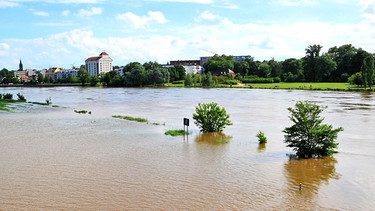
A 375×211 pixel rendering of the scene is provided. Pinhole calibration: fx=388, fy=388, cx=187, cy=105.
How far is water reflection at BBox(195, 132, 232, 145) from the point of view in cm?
2358

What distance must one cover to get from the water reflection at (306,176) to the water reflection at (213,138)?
5.72 metres

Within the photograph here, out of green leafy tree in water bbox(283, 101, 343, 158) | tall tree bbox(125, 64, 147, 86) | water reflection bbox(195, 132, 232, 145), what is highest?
tall tree bbox(125, 64, 147, 86)

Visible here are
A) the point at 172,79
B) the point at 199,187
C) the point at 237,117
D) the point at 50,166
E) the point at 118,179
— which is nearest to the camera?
the point at 199,187

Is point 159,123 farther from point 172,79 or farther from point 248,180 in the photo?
point 172,79

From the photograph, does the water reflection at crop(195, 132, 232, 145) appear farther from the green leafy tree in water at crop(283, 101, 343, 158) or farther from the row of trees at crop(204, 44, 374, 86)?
the row of trees at crop(204, 44, 374, 86)

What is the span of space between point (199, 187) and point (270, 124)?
58.7 feet

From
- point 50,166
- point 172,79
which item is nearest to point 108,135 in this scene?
point 50,166

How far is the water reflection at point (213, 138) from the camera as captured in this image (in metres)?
23.6

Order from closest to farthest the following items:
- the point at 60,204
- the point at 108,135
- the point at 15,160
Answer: the point at 60,204 < the point at 15,160 < the point at 108,135

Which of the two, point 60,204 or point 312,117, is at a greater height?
point 312,117

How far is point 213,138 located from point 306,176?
30.9 ft

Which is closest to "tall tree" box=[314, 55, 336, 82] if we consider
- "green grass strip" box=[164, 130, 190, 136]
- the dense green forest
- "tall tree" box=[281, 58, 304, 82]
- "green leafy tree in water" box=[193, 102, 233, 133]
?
the dense green forest

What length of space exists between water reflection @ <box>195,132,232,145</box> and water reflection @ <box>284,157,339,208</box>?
5722 mm

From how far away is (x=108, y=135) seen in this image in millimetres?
26547
